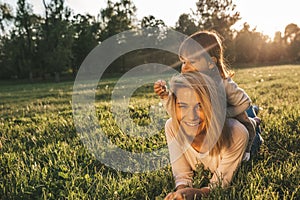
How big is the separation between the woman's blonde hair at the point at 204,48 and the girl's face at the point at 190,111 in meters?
0.31

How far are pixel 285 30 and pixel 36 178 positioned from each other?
7304cm

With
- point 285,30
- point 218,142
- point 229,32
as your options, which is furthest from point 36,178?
point 285,30

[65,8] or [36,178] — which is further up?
[65,8]

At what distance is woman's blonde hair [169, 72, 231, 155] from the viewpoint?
87.4 inches

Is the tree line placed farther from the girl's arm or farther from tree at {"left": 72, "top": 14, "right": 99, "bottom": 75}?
the girl's arm

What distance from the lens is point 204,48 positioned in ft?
7.74

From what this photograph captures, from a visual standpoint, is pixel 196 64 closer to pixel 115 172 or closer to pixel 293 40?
pixel 115 172

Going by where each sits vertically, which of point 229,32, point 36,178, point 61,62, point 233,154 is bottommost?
point 36,178

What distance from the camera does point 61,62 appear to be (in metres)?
39.0

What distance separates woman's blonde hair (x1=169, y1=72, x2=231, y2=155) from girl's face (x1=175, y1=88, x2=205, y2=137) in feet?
0.09

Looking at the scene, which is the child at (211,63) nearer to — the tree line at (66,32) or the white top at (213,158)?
the white top at (213,158)

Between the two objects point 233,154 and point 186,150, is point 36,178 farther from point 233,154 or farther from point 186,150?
point 233,154

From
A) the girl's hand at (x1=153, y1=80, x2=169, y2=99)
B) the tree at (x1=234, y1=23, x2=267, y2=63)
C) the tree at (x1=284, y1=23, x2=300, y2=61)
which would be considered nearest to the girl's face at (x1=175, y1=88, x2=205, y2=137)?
the girl's hand at (x1=153, y1=80, x2=169, y2=99)

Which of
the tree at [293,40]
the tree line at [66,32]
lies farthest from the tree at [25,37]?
the tree at [293,40]
